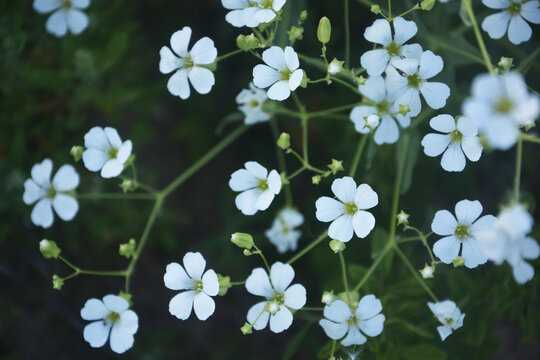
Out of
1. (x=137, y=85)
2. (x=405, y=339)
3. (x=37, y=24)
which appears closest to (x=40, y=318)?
(x=137, y=85)

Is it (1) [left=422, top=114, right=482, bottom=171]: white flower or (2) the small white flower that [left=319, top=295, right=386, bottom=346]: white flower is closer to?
(2) the small white flower

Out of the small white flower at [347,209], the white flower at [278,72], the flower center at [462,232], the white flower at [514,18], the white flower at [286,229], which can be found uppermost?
the white flower at [514,18]

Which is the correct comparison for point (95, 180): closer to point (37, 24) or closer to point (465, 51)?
point (37, 24)

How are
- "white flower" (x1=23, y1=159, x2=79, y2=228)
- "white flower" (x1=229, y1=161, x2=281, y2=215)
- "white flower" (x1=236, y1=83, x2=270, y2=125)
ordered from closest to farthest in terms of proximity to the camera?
"white flower" (x1=229, y1=161, x2=281, y2=215), "white flower" (x1=23, y1=159, x2=79, y2=228), "white flower" (x1=236, y1=83, x2=270, y2=125)

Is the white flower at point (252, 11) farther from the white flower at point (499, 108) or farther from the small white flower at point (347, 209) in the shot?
the white flower at point (499, 108)

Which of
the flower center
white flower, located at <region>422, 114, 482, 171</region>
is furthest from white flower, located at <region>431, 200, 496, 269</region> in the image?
white flower, located at <region>422, 114, 482, 171</region>

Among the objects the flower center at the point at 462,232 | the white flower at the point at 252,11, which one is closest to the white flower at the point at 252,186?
the white flower at the point at 252,11
